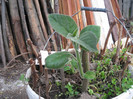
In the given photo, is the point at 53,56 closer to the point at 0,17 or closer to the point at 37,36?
the point at 37,36

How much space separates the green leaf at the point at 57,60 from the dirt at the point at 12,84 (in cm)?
80

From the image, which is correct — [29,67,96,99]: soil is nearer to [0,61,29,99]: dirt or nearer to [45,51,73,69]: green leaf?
[45,51,73,69]: green leaf

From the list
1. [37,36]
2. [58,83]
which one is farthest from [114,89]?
[37,36]

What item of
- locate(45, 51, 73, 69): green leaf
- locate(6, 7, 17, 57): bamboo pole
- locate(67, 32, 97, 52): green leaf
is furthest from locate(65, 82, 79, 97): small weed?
locate(6, 7, 17, 57): bamboo pole

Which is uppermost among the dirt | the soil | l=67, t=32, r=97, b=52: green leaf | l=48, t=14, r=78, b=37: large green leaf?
l=48, t=14, r=78, b=37: large green leaf

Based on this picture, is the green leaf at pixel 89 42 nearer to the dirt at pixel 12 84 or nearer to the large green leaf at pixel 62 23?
the large green leaf at pixel 62 23

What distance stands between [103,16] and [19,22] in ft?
3.18

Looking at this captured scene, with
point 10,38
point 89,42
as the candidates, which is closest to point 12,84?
point 10,38

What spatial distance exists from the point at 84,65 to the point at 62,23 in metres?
0.21

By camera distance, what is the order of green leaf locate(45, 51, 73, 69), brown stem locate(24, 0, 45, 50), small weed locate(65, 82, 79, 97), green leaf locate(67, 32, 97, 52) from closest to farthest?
green leaf locate(67, 32, 97, 52)
green leaf locate(45, 51, 73, 69)
small weed locate(65, 82, 79, 97)
brown stem locate(24, 0, 45, 50)

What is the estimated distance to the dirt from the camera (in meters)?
1.27

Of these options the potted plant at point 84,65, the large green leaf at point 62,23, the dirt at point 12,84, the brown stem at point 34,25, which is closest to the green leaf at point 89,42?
the potted plant at point 84,65

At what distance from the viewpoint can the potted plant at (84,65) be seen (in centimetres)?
42

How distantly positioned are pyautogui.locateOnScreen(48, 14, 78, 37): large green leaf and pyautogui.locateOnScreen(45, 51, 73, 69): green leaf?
73 millimetres
